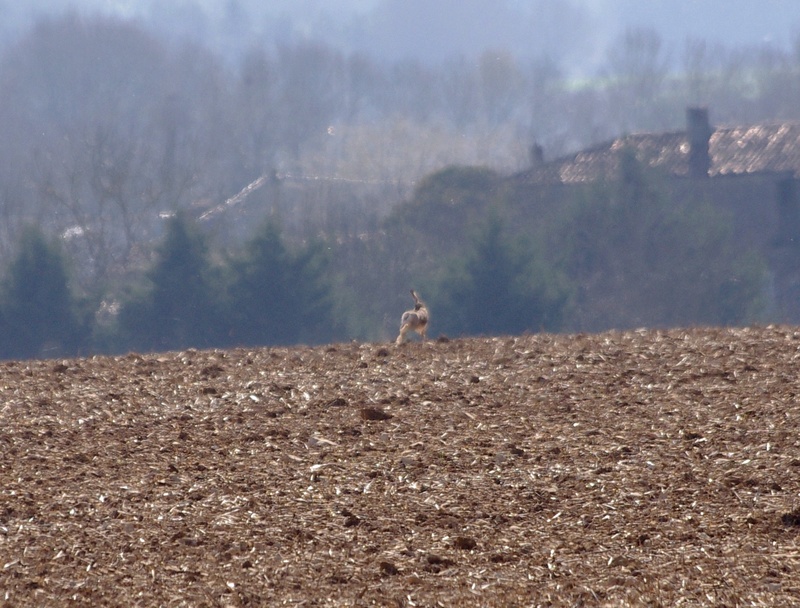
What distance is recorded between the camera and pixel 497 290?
3059 centimetres

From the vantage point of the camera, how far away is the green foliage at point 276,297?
30984 millimetres

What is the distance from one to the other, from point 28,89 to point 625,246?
59210 millimetres

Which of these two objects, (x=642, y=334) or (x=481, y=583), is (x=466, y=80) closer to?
(x=642, y=334)

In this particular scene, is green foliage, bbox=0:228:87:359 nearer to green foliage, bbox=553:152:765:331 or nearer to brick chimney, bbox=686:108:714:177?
green foliage, bbox=553:152:765:331

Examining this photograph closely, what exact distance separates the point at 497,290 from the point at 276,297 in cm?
635

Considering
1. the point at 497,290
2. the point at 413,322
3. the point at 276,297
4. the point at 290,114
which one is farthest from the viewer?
the point at 290,114

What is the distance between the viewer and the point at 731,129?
44.2m

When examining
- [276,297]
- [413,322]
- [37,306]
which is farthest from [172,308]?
[413,322]

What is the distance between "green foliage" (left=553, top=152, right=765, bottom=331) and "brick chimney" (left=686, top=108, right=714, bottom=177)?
11.8 feet

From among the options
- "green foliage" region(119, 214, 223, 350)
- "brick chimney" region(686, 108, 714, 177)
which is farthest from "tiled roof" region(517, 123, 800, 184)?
"green foliage" region(119, 214, 223, 350)

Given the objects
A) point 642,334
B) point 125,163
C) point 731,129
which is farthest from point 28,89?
point 642,334

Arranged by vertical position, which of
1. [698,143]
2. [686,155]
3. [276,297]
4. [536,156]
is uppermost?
[698,143]

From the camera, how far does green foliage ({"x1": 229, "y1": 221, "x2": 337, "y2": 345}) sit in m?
31.0

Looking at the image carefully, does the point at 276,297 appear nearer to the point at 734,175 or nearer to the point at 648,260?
the point at 648,260
